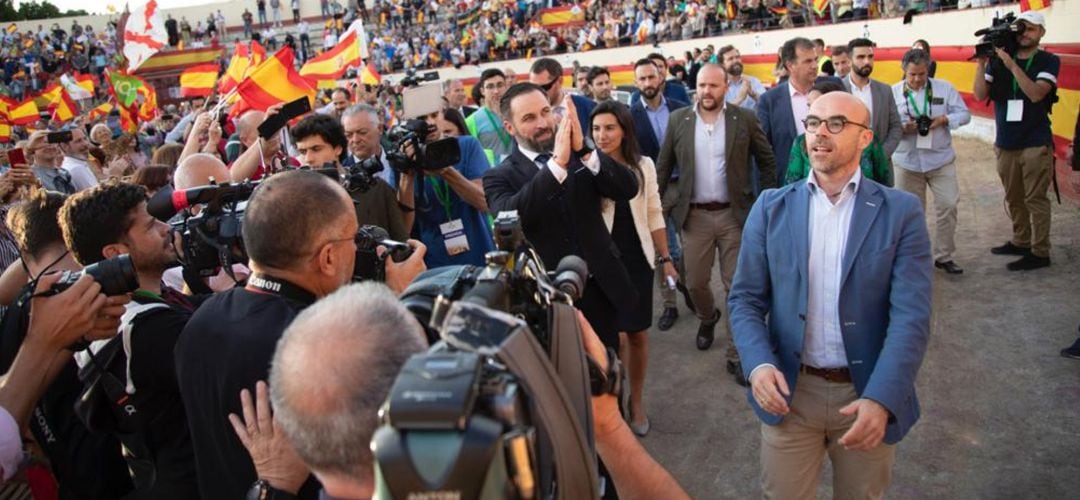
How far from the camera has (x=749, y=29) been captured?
20.8 m

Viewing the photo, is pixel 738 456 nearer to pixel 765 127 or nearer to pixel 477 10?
pixel 765 127

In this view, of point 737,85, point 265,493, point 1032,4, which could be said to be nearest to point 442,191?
point 265,493

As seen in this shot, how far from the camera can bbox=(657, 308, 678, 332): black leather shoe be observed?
6084 millimetres

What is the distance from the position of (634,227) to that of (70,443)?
290cm

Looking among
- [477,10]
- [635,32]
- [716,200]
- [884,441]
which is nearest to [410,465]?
[884,441]

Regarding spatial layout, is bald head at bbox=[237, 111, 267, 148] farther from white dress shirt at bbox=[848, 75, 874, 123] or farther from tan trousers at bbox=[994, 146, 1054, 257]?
tan trousers at bbox=[994, 146, 1054, 257]

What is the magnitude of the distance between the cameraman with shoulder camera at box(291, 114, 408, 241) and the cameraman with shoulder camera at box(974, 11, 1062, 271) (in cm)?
499

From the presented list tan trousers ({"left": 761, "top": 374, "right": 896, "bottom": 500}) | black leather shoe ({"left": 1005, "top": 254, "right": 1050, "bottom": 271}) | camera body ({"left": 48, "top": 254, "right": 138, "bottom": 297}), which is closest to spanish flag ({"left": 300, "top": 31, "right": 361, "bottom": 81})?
black leather shoe ({"left": 1005, "top": 254, "right": 1050, "bottom": 271})

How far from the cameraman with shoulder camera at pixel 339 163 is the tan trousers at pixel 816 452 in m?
2.08

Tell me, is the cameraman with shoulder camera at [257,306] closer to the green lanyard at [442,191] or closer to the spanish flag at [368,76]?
the green lanyard at [442,191]

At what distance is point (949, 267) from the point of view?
254 inches

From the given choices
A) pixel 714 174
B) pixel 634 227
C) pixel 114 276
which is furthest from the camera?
pixel 714 174

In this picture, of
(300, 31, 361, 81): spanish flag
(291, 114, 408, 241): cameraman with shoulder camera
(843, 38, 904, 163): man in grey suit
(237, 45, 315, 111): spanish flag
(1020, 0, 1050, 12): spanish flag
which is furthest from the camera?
(300, 31, 361, 81): spanish flag

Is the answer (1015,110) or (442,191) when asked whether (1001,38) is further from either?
(442,191)
